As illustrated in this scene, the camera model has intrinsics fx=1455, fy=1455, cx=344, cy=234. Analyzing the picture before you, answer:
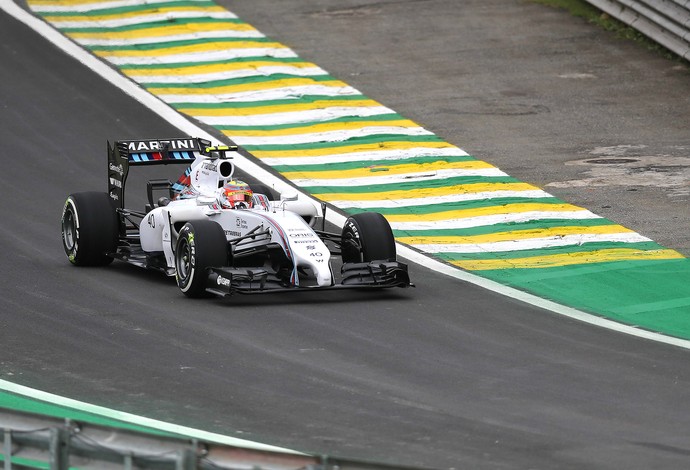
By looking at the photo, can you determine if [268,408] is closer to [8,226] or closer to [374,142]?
[8,226]

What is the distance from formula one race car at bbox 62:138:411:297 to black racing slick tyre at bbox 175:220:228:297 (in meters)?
0.01

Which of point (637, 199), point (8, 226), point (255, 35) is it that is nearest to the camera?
point (8, 226)

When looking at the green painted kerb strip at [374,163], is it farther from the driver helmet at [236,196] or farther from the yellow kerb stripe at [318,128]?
the driver helmet at [236,196]

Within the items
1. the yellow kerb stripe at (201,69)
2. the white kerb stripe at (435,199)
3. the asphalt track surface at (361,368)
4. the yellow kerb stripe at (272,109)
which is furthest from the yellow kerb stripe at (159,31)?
the asphalt track surface at (361,368)

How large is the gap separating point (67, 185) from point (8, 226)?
7.91ft

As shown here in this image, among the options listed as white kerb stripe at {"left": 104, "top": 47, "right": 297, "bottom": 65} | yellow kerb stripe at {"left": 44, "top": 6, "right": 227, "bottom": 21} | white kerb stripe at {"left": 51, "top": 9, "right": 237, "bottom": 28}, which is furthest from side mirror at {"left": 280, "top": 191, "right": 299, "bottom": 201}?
yellow kerb stripe at {"left": 44, "top": 6, "right": 227, "bottom": 21}

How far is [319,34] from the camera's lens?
94.7 ft

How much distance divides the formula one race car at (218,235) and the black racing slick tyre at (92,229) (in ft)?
0.04

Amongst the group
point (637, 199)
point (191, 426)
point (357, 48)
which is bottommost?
point (191, 426)

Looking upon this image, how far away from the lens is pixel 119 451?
8.05 m

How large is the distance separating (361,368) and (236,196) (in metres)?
4.01

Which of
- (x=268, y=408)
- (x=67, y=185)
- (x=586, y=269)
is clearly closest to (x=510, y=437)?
(x=268, y=408)

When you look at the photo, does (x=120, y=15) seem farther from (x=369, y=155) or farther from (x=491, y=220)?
(x=491, y=220)

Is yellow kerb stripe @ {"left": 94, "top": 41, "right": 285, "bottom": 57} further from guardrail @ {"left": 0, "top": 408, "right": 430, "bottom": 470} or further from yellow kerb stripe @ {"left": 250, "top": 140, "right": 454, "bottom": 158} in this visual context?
guardrail @ {"left": 0, "top": 408, "right": 430, "bottom": 470}
